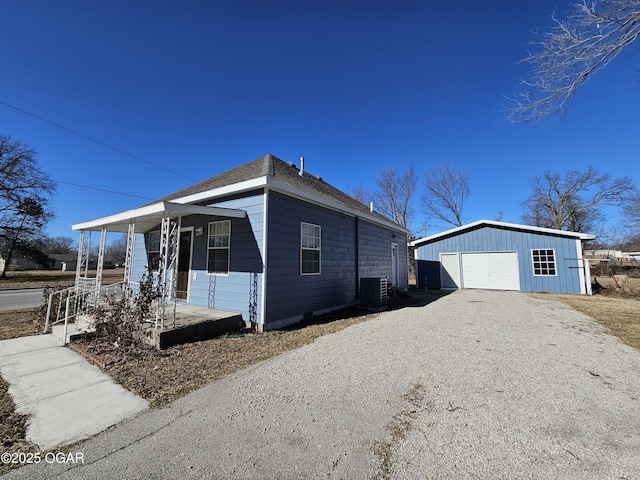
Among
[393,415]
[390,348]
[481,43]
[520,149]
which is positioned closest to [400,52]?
[481,43]

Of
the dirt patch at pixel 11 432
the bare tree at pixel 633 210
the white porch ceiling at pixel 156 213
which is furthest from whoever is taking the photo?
the bare tree at pixel 633 210

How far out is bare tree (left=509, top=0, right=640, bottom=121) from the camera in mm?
4434

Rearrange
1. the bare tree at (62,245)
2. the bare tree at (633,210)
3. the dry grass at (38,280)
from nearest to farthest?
the dry grass at (38,280)
the bare tree at (633,210)
the bare tree at (62,245)

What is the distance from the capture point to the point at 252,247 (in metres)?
6.44

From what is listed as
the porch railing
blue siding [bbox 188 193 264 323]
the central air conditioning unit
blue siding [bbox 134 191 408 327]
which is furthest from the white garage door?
the porch railing

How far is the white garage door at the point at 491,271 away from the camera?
1443 centimetres

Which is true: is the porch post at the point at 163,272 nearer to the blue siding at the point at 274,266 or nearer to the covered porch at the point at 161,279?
the covered porch at the point at 161,279

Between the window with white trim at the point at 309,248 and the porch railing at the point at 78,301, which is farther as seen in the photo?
the window with white trim at the point at 309,248

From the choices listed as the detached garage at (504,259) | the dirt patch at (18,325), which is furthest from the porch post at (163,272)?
the detached garage at (504,259)

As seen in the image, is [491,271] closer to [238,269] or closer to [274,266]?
[274,266]

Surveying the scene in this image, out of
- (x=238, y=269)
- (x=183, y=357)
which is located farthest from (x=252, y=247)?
(x=183, y=357)

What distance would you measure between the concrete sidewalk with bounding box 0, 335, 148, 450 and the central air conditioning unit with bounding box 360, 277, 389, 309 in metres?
7.34

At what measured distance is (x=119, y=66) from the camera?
32.6ft

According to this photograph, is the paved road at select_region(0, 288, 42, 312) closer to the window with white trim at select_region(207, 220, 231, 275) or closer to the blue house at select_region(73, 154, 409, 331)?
the blue house at select_region(73, 154, 409, 331)
